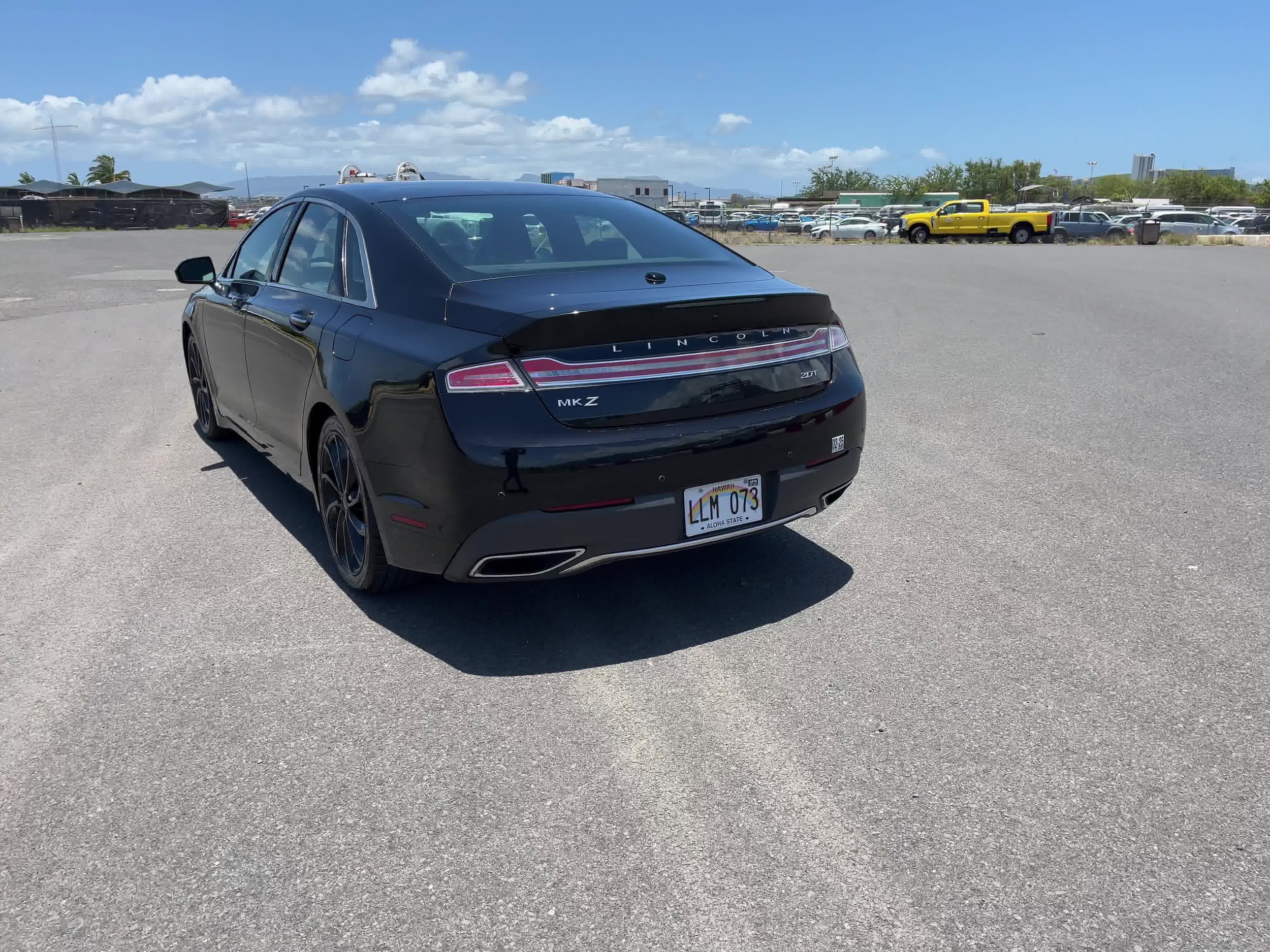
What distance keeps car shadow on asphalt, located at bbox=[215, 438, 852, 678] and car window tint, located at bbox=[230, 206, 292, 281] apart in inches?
59.7

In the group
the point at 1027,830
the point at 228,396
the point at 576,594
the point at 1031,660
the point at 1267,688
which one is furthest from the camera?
the point at 228,396

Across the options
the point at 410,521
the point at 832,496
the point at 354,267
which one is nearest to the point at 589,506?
the point at 410,521

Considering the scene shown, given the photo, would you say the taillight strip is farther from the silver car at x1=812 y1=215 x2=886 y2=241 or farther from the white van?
the white van

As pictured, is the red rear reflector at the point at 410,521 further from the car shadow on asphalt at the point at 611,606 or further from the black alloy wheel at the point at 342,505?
the car shadow on asphalt at the point at 611,606

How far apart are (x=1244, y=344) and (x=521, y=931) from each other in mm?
10193

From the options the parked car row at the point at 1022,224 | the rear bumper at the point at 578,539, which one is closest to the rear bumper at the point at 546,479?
the rear bumper at the point at 578,539

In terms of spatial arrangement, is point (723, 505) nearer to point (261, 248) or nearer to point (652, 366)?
point (652, 366)

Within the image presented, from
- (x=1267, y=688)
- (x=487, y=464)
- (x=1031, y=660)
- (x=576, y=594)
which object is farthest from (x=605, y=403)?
(x=1267, y=688)

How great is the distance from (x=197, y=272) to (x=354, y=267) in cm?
240

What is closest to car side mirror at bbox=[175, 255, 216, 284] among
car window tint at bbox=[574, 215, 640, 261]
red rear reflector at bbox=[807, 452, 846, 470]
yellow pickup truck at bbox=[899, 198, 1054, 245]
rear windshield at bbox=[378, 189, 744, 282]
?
rear windshield at bbox=[378, 189, 744, 282]

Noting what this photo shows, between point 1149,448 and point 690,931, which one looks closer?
point 690,931

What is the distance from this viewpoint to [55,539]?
501 cm

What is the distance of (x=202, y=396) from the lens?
688 centimetres

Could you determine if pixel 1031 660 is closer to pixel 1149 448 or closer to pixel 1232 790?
pixel 1232 790
